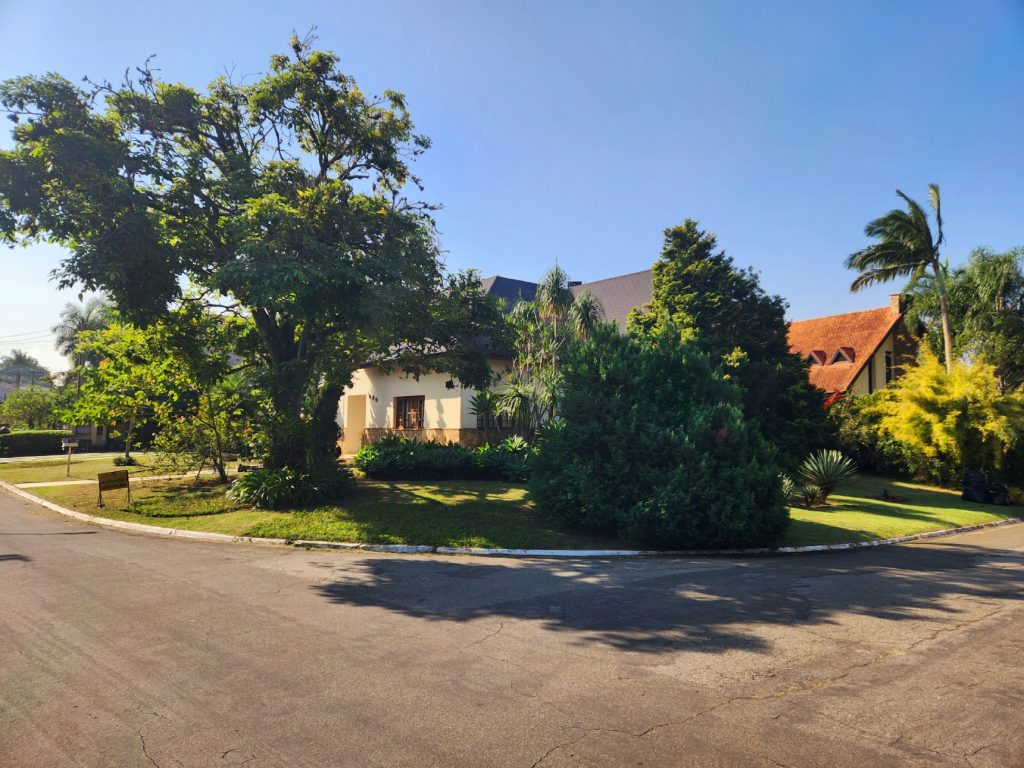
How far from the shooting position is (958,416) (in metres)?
22.0

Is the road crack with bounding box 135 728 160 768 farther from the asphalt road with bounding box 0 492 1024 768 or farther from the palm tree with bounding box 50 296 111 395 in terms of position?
the palm tree with bounding box 50 296 111 395

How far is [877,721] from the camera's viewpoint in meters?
3.97

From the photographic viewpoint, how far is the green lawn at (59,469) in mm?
21578

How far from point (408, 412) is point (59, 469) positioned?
49.1 feet

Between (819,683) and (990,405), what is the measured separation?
928 inches

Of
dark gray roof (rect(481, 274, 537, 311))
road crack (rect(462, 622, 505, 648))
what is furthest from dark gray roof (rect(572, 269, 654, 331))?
road crack (rect(462, 622, 505, 648))

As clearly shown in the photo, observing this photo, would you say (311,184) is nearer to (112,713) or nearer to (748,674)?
(112,713)

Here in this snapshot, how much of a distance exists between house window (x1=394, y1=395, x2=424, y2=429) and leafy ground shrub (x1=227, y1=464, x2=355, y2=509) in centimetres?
1105

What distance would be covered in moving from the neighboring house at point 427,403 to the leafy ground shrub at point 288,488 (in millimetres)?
6190

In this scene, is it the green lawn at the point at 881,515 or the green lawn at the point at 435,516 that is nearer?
the green lawn at the point at 435,516

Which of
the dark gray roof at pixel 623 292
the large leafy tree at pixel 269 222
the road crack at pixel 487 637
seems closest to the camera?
the road crack at pixel 487 637

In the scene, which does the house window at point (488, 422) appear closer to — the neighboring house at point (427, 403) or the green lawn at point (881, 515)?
the neighboring house at point (427, 403)

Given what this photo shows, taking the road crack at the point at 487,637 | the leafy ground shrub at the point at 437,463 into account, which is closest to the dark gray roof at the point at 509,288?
the leafy ground shrub at the point at 437,463

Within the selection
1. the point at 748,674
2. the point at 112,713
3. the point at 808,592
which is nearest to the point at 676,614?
the point at 748,674
